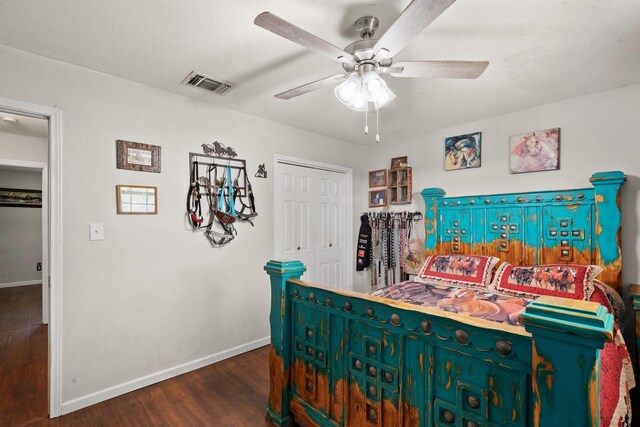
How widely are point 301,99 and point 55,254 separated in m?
2.20

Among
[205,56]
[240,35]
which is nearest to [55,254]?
[205,56]

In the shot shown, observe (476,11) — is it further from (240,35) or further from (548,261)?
Result: (548,261)

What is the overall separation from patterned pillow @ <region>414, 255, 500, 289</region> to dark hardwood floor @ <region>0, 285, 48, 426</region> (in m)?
3.23

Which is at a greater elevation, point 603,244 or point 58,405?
point 603,244

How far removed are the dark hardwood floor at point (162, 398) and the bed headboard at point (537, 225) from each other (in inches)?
92.4

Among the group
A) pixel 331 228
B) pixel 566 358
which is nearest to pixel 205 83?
pixel 331 228

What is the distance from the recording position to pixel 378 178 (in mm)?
4113

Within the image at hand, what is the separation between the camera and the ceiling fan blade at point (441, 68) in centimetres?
144

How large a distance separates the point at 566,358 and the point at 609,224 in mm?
2292

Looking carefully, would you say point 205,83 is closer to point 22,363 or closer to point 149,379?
point 149,379

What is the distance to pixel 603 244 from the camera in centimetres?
238

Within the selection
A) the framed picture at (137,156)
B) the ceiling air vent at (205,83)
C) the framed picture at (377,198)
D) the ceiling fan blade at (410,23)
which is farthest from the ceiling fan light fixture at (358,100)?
the framed picture at (377,198)

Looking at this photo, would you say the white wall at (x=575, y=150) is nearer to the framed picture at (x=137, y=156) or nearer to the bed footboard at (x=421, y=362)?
the bed footboard at (x=421, y=362)

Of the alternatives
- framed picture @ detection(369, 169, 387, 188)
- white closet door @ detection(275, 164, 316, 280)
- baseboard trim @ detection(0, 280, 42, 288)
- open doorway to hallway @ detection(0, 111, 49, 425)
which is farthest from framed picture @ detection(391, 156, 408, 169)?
baseboard trim @ detection(0, 280, 42, 288)
